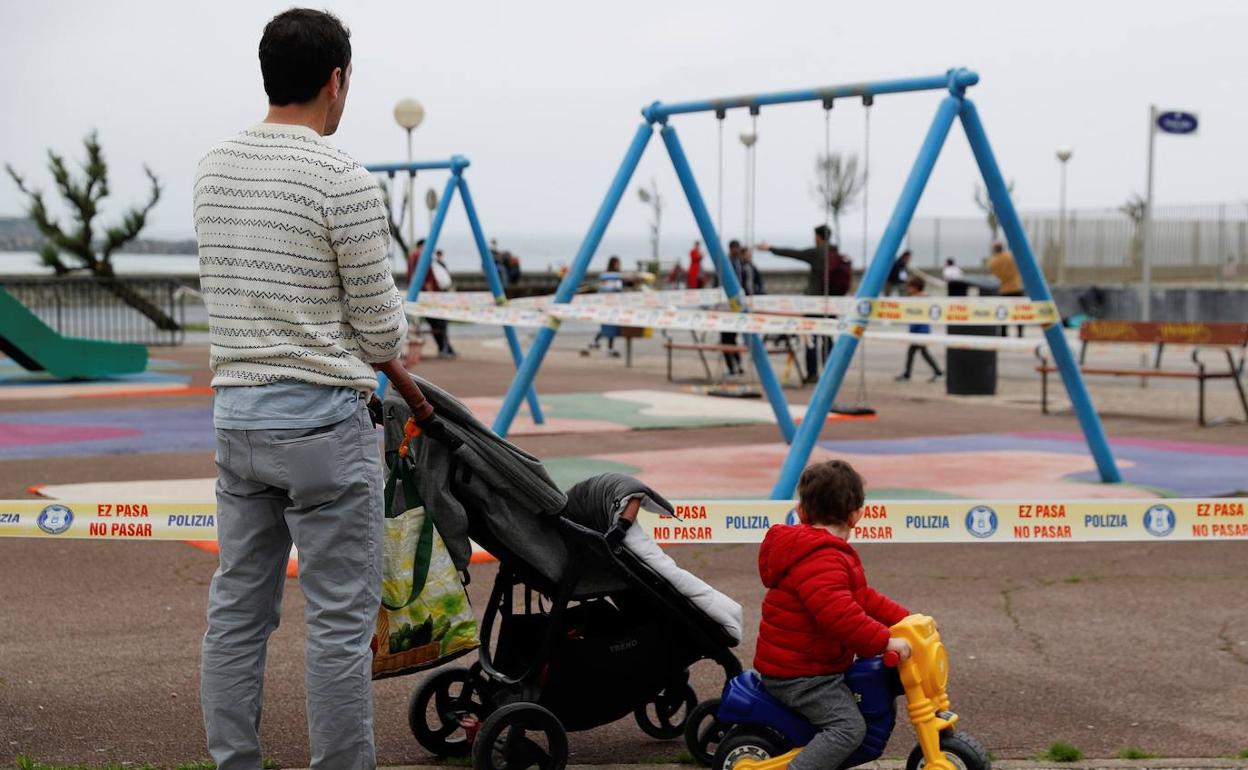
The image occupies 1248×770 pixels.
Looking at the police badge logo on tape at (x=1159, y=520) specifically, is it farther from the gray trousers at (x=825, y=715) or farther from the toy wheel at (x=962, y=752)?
the gray trousers at (x=825, y=715)

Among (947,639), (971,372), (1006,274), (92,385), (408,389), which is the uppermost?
(1006,274)

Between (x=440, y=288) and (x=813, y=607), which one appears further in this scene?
(x=440, y=288)

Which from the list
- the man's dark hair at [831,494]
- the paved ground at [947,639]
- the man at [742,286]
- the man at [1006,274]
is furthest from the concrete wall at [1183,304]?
the man's dark hair at [831,494]

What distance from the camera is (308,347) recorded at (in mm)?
3695

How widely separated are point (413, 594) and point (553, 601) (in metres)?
0.40

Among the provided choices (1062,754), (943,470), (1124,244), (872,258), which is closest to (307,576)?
(1062,754)

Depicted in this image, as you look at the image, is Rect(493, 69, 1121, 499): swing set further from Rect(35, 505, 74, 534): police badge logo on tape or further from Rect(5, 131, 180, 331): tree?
Rect(5, 131, 180, 331): tree

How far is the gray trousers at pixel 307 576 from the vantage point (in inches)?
145

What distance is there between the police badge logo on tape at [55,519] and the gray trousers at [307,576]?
73.6 inches

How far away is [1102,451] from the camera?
33.4ft

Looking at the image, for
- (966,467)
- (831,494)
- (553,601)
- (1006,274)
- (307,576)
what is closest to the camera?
(307,576)

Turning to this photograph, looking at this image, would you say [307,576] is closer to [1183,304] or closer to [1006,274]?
[1006,274]

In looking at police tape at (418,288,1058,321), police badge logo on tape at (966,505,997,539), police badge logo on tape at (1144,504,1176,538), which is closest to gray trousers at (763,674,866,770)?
police badge logo on tape at (966,505,997,539)

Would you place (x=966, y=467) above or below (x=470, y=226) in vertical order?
below
